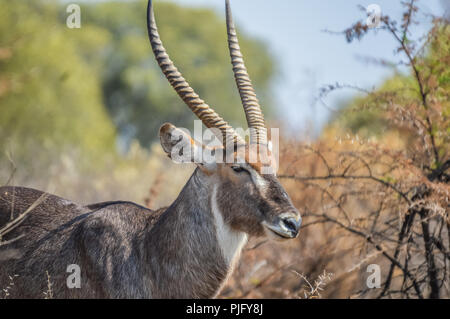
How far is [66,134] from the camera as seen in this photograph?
80.6 feet

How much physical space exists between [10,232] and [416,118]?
408 centimetres

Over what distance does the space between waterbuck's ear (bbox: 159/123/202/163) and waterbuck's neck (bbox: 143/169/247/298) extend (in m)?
0.25

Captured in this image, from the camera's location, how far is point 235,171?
207 inches

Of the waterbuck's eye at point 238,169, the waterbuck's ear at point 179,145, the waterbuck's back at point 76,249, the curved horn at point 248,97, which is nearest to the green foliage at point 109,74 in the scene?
the waterbuck's back at point 76,249

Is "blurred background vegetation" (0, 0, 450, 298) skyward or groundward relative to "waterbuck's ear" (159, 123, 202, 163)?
groundward

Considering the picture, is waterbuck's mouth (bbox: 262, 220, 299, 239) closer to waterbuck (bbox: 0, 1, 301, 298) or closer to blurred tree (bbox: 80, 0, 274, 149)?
waterbuck (bbox: 0, 1, 301, 298)

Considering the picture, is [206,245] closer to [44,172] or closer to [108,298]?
[108,298]

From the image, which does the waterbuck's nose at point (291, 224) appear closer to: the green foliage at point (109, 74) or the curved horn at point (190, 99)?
the curved horn at point (190, 99)

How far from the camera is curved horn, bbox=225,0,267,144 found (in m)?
5.66

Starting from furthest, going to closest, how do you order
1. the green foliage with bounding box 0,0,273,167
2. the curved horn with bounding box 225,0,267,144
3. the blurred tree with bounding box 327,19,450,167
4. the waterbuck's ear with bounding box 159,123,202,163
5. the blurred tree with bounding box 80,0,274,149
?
the blurred tree with bounding box 80,0,274,149 → the green foliage with bounding box 0,0,273,167 → the blurred tree with bounding box 327,19,450,167 → the curved horn with bounding box 225,0,267,144 → the waterbuck's ear with bounding box 159,123,202,163

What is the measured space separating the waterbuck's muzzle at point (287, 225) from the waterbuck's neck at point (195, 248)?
491 millimetres

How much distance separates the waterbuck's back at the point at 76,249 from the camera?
5.13 m

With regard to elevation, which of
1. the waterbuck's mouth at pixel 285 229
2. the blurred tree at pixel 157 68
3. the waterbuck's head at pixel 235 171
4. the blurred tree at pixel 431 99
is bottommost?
the blurred tree at pixel 157 68

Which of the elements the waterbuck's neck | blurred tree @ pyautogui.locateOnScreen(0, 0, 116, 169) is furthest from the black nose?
blurred tree @ pyautogui.locateOnScreen(0, 0, 116, 169)
